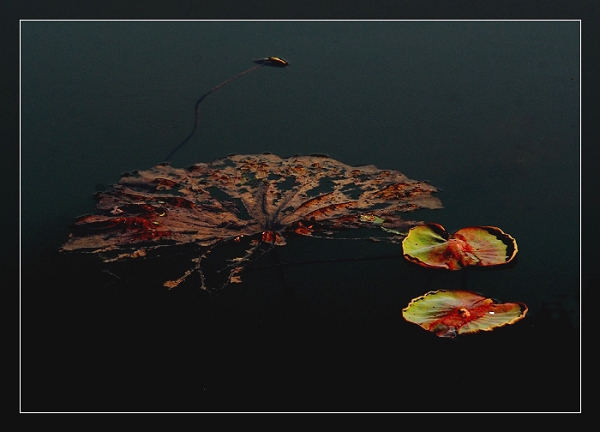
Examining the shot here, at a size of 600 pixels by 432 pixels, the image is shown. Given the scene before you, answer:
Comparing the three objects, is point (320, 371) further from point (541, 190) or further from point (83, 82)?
point (83, 82)

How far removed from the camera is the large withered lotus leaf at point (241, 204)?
2.39 m

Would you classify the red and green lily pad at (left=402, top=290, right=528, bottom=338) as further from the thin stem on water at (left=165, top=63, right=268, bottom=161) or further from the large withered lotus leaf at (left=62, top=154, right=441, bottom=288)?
the thin stem on water at (left=165, top=63, right=268, bottom=161)

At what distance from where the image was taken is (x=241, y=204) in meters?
2.51

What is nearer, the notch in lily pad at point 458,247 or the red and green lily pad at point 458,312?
the red and green lily pad at point 458,312

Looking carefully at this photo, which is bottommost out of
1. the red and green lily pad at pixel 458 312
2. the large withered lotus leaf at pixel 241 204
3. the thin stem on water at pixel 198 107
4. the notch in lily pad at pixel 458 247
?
the red and green lily pad at pixel 458 312

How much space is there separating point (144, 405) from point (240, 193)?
0.88m

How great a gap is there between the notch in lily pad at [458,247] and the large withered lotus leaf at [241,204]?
98mm

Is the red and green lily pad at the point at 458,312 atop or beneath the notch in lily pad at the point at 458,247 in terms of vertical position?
beneath

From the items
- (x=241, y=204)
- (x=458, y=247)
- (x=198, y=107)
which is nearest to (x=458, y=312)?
(x=458, y=247)

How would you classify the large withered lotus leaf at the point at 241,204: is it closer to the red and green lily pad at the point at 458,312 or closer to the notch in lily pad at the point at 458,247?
the notch in lily pad at the point at 458,247

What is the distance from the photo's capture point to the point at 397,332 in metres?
2.14

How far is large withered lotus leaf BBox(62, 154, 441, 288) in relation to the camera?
239 centimetres

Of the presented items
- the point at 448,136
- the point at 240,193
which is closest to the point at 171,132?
the point at 240,193

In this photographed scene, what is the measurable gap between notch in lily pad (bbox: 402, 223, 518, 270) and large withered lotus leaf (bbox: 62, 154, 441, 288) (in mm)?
98
